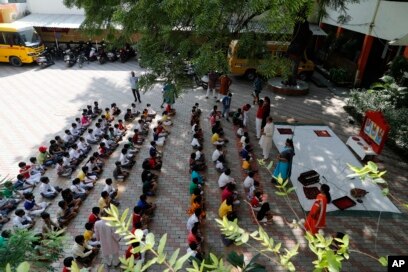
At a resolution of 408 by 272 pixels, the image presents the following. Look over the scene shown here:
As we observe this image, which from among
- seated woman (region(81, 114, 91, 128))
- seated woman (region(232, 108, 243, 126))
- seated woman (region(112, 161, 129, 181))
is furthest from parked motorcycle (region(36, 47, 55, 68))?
seated woman (region(112, 161, 129, 181))

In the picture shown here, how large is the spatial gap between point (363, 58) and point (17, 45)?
1823cm

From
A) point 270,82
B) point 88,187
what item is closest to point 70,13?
point 270,82

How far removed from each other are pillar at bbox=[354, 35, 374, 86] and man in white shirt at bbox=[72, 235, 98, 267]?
15.2 meters

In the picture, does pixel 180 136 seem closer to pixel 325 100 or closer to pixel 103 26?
pixel 103 26

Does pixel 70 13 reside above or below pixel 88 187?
above

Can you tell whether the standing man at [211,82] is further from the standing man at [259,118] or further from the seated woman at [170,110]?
the standing man at [259,118]

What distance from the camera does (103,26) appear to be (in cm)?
1139

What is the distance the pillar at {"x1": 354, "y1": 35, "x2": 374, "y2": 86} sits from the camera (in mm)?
15414

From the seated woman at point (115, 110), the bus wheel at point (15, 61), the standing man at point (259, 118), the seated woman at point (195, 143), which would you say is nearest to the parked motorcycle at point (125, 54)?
the bus wheel at point (15, 61)

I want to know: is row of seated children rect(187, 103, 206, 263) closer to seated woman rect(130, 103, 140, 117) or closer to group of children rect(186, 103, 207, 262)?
group of children rect(186, 103, 207, 262)

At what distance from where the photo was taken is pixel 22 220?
21.5ft

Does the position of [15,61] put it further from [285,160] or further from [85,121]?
[285,160]

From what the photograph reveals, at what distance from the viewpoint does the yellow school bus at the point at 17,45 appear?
1677 cm

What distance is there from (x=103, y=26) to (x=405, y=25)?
1165 cm
